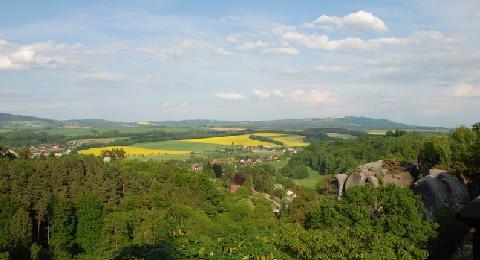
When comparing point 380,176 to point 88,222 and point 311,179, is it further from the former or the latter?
point 311,179

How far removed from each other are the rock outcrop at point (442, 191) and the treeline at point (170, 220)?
6765 millimetres

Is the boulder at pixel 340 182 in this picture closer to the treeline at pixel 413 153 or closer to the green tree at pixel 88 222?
the treeline at pixel 413 153

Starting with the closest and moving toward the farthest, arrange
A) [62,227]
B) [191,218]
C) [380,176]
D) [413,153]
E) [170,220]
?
[170,220]
[191,218]
[62,227]
[380,176]
[413,153]

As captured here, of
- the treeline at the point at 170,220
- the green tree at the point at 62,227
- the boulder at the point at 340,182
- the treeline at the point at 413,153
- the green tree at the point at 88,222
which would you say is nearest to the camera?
the treeline at the point at 170,220

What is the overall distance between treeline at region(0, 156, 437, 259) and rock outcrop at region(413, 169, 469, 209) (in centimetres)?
677

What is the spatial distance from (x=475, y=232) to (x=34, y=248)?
45.2 metres

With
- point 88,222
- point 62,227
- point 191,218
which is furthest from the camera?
point 88,222

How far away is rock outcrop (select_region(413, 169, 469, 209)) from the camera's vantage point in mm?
45094

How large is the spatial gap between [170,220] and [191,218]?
14627 millimetres

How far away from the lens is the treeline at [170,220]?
25.0 m

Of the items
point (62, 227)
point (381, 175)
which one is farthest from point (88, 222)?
point (381, 175)

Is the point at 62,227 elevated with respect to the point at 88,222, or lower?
lower

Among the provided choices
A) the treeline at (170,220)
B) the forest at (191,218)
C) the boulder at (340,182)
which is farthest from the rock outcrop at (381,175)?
the treeline at (170,220)

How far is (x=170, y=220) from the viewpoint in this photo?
107 ft
